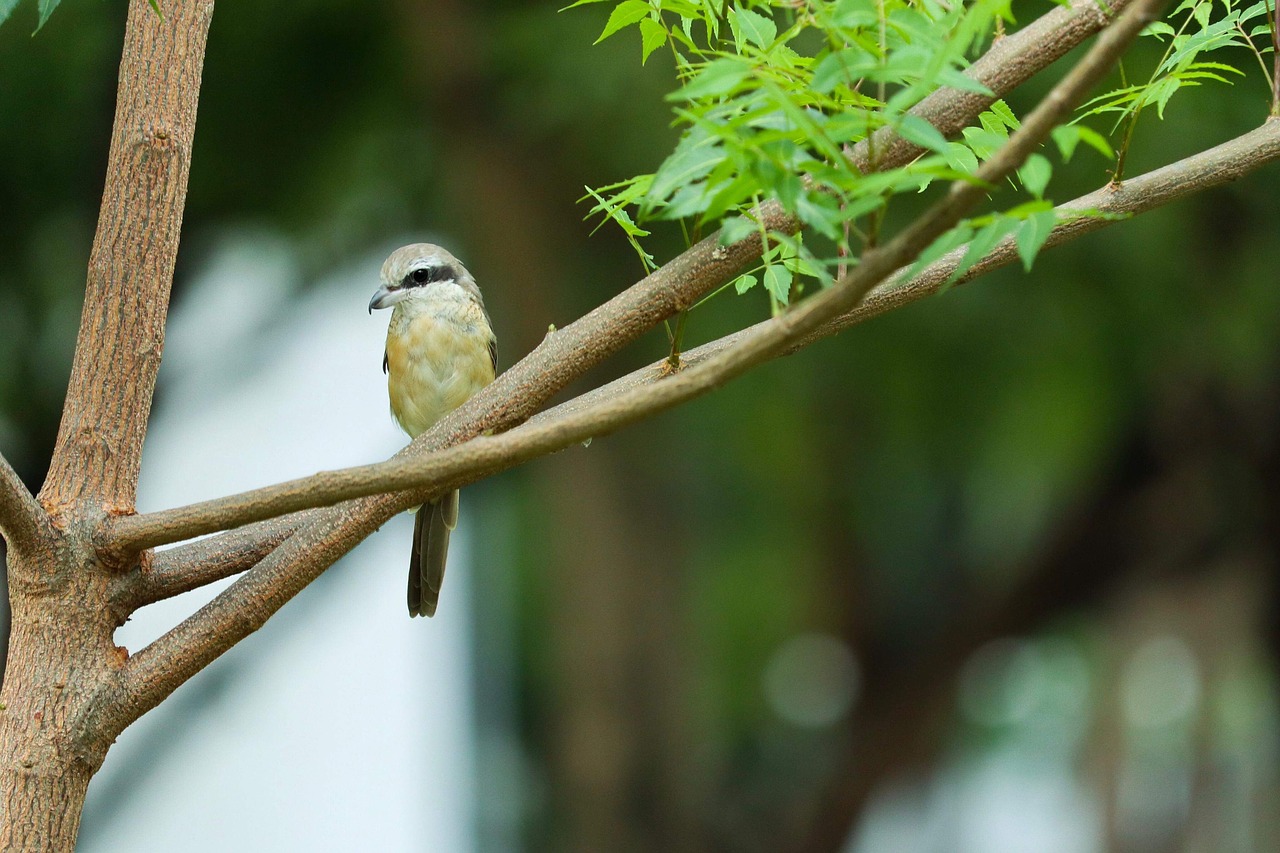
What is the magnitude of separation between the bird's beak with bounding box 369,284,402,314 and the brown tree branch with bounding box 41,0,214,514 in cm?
196

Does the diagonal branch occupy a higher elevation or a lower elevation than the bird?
lower

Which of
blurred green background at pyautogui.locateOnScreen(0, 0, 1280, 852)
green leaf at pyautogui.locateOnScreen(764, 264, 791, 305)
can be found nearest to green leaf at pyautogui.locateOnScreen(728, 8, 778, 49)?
green leaf at pyautogui.locateOnScreen(764, 264, 791, 305)

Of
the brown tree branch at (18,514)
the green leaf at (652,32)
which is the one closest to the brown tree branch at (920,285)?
the brown tree branch at (18,514)

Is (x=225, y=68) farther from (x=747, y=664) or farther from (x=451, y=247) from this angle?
(x=747, y=664)

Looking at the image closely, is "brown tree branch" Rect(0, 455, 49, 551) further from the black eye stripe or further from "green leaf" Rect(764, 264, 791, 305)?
the black eye stripe

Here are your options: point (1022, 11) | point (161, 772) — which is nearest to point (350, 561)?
point (161, 772)

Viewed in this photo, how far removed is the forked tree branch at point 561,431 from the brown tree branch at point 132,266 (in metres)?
0.31

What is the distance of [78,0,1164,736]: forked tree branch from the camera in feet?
5.33

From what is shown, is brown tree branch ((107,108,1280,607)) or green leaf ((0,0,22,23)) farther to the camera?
brown tree branch ((107,108,1280,607))

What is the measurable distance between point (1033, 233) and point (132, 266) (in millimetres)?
1796

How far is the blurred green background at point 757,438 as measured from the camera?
729 cm

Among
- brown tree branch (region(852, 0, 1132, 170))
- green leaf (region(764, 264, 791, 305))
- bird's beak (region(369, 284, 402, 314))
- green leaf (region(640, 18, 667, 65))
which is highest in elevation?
bird's beak (region(369, 284, 402, 314))

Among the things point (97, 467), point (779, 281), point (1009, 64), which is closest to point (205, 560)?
point (97, 467)

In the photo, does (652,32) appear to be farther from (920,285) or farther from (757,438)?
(757,438)
